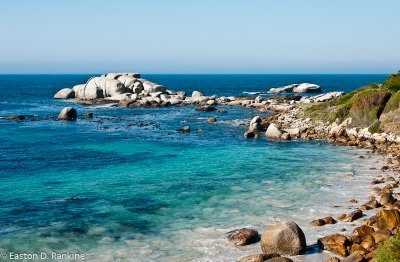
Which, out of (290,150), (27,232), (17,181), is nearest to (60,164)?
(17,181)

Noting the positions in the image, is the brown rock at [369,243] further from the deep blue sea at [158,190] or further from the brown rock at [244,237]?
the brown rock at [244,237]

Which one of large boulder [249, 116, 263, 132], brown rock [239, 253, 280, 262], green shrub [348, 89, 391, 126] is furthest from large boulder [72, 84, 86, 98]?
brown rock [239, 253, 280, 262]

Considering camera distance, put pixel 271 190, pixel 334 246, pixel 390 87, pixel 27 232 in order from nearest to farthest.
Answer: pixel 334 246 → pixel 27 232 → pixel 271 190 → pixel 390 87

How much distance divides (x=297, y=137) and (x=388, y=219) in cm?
2899

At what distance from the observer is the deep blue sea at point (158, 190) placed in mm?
19375

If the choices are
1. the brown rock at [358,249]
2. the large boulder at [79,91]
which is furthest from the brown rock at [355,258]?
the large boulder at [79,91]

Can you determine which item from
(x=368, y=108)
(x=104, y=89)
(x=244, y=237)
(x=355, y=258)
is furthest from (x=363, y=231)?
(x=104, y=89)

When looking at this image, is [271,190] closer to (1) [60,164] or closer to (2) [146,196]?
(2) [146,196]

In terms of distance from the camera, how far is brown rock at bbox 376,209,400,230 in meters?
19.2

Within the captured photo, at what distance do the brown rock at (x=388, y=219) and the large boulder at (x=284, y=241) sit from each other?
174 inches

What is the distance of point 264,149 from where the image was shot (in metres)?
41.7

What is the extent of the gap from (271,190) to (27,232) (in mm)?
14428

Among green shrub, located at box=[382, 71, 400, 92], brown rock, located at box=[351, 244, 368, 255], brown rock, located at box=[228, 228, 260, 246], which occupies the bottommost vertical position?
brown rock, located at box=[228, 228, 260, 246]

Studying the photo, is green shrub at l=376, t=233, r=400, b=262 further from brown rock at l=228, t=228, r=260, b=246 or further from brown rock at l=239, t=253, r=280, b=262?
brown rock at l=228, t=228, r=260, b=246
